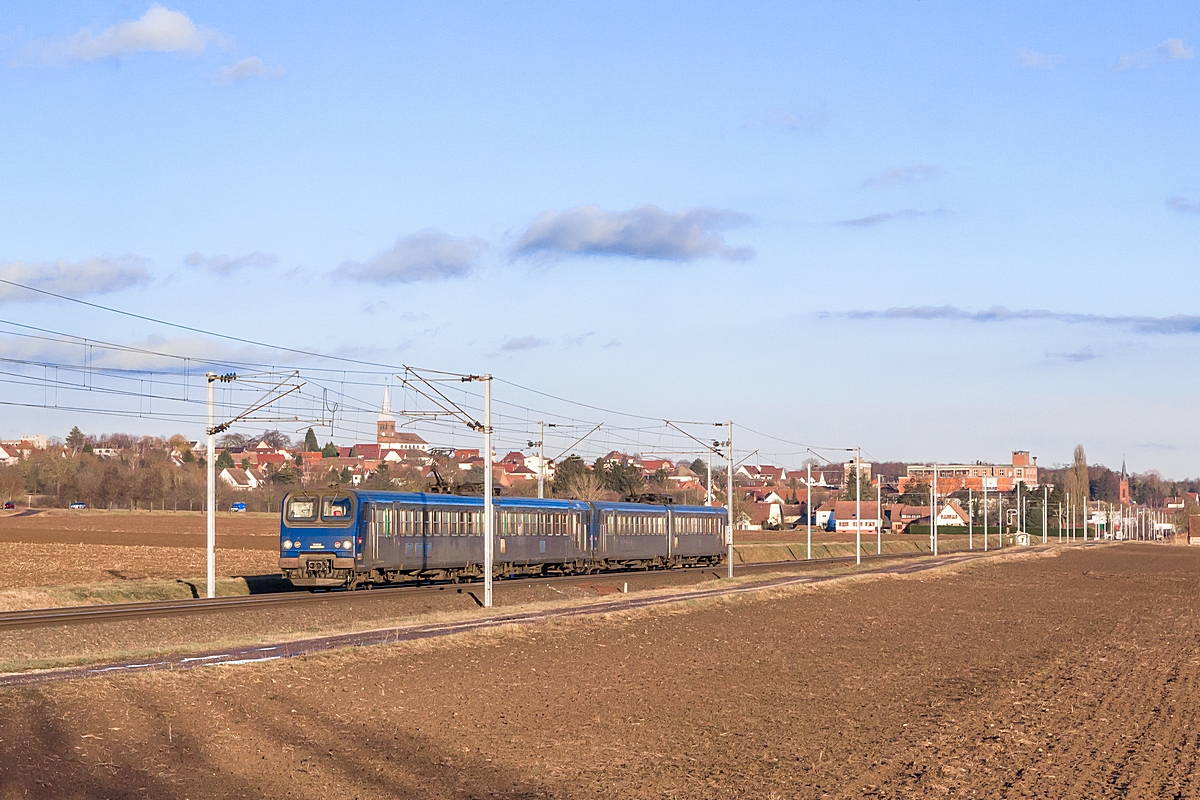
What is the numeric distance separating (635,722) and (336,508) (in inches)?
977

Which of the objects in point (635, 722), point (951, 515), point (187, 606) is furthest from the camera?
point (951, 515)

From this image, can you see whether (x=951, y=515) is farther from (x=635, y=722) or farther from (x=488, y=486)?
(x=635, y=722)

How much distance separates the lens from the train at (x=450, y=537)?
4119cm

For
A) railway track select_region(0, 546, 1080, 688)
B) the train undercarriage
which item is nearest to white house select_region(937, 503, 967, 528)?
the train undercarriage

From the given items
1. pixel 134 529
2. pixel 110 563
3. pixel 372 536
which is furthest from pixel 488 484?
pixel 134 529

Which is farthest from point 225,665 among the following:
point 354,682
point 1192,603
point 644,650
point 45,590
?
point 1192,603

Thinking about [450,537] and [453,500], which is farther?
[453,500]

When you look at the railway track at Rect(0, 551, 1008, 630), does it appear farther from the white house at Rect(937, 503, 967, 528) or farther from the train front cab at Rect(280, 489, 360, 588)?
the white house at Rect(937, 503, 967, 528)

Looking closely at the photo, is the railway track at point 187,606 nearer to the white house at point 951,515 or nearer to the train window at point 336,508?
the train window at point 336,508

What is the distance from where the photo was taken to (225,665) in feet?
69.9

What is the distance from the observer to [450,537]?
46312 mm

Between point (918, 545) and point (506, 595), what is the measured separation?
9757 cm

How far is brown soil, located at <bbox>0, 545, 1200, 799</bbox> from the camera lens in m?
13.7

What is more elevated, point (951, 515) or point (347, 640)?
point (347, 640)
